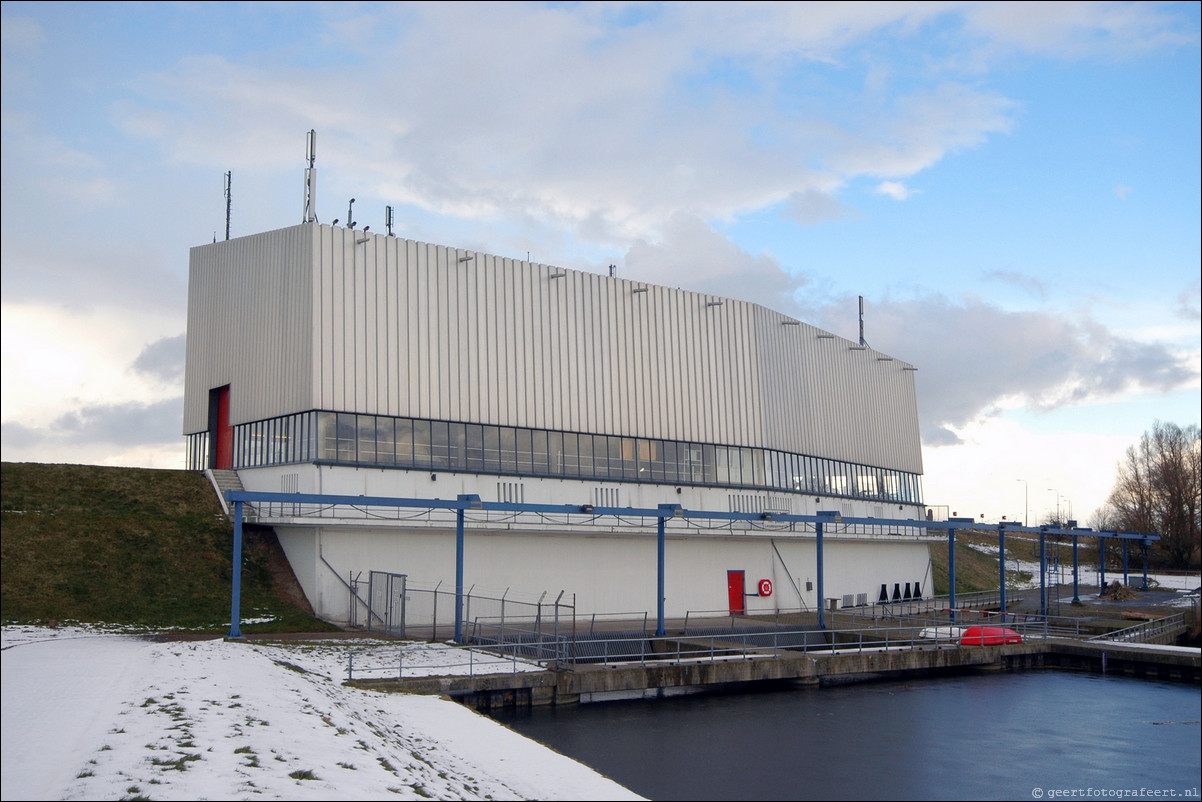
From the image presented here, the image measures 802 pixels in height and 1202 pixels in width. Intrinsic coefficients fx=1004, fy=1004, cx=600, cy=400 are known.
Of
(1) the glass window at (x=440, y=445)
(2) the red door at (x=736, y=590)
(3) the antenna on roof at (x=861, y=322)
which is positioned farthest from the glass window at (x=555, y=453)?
(3) the antenna on roof at (x=861, y=322)

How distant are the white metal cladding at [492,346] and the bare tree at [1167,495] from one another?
5347 cm

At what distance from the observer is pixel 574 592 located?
1761 inches

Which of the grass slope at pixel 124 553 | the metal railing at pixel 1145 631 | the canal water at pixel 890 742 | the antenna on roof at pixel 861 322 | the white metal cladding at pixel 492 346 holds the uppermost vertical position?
the antenna on roof at pixel 861 322

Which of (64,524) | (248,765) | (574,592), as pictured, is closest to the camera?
(248,765)

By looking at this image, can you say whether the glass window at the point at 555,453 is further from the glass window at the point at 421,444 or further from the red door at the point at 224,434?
the red door at the point at 224,434

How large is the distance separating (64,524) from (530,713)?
21518mm

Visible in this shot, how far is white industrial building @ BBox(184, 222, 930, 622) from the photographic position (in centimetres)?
4056

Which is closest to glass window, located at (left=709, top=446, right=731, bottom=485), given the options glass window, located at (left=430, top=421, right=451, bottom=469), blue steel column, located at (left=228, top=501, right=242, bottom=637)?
glass window, located at (left=430, top=421, right=451, bottom=469)

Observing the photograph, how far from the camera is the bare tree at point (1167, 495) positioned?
3686 inches

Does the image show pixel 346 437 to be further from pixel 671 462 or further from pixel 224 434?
A: pixel 671 462

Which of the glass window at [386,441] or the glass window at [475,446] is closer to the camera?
the glass window at [386,441]

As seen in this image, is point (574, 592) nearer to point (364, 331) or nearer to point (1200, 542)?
point (364, 331)

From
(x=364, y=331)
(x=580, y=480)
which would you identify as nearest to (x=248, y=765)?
(x=364, y=331)

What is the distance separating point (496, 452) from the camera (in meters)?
44.5
